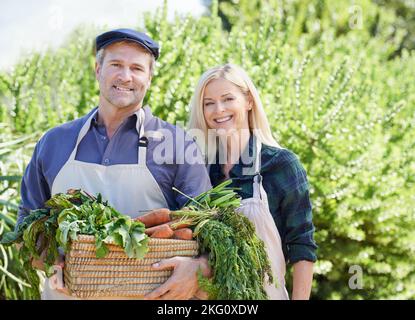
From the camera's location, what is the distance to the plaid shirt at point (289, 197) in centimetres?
298

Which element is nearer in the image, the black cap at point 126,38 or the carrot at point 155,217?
the carrot at point 155,217

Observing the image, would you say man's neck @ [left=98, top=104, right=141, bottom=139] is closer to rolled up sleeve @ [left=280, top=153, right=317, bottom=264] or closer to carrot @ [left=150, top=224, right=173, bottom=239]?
carrot @ [left=150, top=224, right=173, bottom=239]

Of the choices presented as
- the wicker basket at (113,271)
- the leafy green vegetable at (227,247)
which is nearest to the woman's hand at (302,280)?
the leafy green vegetable at (227,247)

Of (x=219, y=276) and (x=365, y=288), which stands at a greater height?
(x=219, y=276)

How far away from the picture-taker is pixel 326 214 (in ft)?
18.1

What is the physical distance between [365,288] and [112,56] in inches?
149

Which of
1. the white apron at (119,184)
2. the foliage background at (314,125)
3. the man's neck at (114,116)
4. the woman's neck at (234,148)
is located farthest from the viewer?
the foliage background at (314,125)

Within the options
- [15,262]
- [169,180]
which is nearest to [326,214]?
[15,262]

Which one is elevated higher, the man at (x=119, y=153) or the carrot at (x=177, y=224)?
the man at (x=119, y=153)

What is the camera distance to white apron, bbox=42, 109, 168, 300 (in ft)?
8.89

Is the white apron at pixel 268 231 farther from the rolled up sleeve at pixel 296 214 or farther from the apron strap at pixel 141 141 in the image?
the apron strap at pixel 141 141

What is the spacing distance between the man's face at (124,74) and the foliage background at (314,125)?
2132 mm

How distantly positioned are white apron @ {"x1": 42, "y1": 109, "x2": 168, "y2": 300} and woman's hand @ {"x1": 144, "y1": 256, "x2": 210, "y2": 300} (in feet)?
1.00

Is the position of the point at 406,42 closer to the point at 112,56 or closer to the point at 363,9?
the point at 363,9
